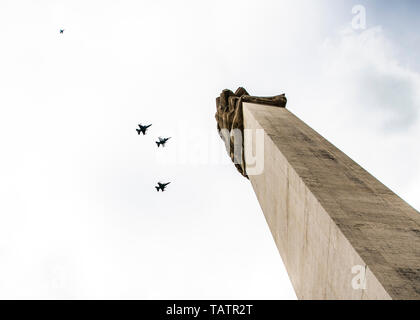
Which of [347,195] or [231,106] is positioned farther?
[231,106]

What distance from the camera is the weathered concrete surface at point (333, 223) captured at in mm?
5688

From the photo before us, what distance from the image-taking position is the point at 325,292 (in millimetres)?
7250

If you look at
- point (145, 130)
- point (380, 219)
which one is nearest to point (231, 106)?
point (145, 130)

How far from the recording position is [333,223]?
6594mm

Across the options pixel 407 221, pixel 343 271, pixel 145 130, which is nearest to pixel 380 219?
pixel 407 221

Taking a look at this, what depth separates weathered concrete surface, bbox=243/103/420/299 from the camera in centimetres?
569
